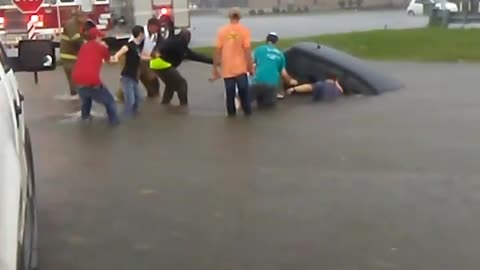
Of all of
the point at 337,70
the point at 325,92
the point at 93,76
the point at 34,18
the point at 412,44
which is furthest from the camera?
the point at 412,44

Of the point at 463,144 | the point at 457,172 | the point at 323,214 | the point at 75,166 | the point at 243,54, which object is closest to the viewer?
the point at 323,214

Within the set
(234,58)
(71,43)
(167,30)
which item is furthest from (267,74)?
(71,43)

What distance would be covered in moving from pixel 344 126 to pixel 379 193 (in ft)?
14.3

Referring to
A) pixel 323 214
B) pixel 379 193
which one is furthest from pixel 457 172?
pixel 323 214

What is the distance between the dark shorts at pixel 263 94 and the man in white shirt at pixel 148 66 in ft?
7.04

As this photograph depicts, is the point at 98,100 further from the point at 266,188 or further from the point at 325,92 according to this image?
the point at 266,188

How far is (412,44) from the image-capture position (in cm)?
2628

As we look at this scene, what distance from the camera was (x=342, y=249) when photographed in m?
7.13

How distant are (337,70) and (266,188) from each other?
25.1 ft

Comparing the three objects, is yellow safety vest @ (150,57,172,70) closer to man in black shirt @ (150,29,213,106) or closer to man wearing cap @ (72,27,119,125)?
man in black shirt @ (150,29,213,106)

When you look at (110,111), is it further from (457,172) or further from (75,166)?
(457,172)

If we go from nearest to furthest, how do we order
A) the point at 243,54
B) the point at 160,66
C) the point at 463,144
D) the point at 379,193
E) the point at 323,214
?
the point at 323,214, the point at 379,193, the point at 463,144, the point at 243,54, the point at 160,66

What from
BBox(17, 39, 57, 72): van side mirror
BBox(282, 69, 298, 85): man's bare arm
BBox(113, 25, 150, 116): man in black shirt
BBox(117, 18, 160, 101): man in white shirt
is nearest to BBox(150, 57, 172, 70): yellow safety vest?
BBox(117, 18, 160, 101): man in white shirt

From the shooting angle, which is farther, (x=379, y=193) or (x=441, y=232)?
(x=379, y=193)
